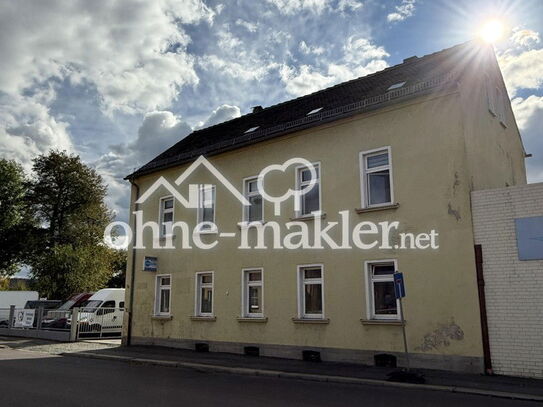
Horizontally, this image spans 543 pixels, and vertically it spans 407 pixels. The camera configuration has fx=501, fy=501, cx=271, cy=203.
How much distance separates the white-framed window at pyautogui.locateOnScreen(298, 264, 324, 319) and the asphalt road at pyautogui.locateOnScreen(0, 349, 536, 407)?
3573 mm

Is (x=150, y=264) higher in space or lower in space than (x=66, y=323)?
higher

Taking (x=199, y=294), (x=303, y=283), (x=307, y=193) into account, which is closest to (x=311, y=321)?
(x=303, y=283)

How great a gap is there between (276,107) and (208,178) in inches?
212

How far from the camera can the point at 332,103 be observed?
17.6 meters

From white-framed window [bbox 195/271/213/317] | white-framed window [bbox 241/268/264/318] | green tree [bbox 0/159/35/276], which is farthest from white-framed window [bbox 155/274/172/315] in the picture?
green tree [bbox 0/159/35/276]

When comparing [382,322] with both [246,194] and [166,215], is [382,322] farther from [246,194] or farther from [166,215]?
[166,215]

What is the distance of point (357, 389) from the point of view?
10188mm

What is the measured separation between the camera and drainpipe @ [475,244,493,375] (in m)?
11.6

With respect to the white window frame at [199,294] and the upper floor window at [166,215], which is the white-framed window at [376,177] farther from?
the upper floor window at [166,215]

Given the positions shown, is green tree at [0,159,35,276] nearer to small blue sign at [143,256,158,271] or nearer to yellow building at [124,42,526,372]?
yellow building at [124,42,526,372]

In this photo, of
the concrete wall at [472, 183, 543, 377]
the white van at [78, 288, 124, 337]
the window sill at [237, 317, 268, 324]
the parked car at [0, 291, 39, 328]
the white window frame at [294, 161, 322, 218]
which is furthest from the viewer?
the parked car at [0, 291, 39, 328]

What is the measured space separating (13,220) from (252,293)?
87.5 ft

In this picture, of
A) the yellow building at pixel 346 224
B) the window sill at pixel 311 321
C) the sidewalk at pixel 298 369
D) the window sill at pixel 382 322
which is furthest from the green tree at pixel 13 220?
the window sill at pixel 382 322

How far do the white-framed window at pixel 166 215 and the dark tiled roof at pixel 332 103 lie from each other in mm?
1431
